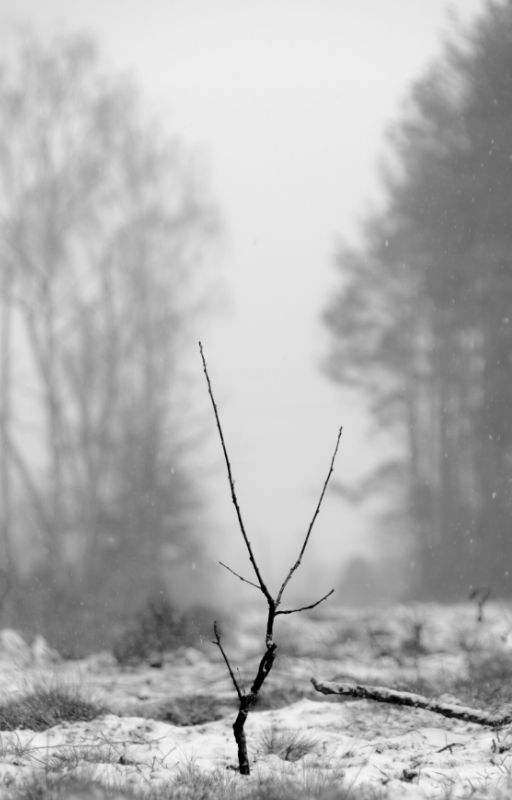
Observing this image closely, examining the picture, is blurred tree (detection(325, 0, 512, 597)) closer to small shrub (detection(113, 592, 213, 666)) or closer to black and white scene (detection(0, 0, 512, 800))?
black and white scene (detection(0, 0, 512, 800))

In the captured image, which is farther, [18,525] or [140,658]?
[18,525]

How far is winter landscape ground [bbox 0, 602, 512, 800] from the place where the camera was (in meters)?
2.96

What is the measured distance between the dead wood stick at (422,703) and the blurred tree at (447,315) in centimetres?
719

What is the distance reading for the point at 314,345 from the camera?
562 inches

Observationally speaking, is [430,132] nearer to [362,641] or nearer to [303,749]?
[362,641]

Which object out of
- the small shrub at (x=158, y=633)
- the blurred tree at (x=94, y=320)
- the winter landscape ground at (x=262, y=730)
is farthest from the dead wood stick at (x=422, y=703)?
the blurred tree at (x=94, y=320)

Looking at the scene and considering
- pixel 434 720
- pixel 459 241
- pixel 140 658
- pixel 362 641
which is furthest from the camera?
pixel 459 241

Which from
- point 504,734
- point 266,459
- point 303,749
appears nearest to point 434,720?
point 504,734

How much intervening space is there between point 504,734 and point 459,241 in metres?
10.2

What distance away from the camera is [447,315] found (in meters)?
13.0

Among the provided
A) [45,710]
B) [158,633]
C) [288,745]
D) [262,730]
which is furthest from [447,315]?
[45,710]

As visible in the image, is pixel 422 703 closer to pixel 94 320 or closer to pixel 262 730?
pixel 262 730

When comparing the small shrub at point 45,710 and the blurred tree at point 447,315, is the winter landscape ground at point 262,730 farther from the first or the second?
the blurred tree at point 447,315

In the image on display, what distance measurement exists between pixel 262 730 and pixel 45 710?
118 cm
